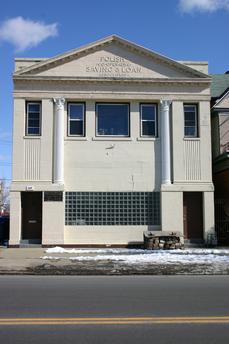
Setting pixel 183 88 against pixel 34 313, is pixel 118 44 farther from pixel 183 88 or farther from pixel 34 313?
pixel 34 313

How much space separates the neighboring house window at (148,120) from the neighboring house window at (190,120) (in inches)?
62.7

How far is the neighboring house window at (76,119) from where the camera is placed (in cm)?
2650

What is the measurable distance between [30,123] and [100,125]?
352 cm

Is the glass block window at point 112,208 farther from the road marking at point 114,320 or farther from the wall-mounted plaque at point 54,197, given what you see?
the road marking at point 114,320

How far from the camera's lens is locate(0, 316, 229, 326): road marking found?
7.67 m

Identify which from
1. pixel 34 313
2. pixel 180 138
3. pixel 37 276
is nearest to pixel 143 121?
pixel 180 138

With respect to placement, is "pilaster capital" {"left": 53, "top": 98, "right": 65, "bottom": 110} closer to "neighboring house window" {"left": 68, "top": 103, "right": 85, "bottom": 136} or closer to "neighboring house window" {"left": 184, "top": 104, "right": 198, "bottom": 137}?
"neighboring house window" {"left": 68, "top": 103, "right": 85, "bottom": 136}

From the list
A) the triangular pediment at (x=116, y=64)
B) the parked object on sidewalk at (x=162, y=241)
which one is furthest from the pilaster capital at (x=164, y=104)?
the parked object on sidewalk at (x=162, y=241)

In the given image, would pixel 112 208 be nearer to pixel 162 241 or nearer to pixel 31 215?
pixel 162 241

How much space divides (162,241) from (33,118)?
887 centimetres

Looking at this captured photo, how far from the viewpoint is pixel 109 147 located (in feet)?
86.7

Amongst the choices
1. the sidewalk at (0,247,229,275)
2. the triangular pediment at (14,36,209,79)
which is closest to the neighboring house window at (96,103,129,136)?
the triangular pediment at (14,36,209,79)

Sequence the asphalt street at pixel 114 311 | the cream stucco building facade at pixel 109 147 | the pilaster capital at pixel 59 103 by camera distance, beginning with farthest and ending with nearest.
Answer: the pilaster capital at pixel 59 103
the cream stucco building facade at pixel 109 147
the asphalt street at pixel 114 311

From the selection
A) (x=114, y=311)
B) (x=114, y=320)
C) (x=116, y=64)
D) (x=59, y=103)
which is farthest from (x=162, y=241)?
(x=114, y=320)
